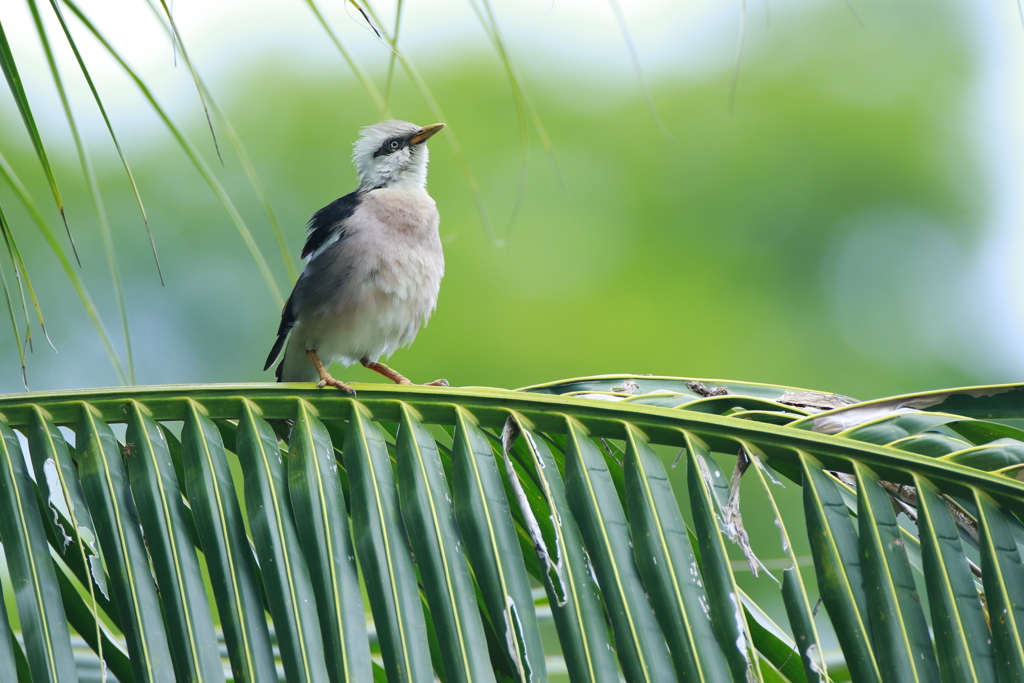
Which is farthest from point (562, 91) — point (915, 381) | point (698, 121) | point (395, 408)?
point (395, 408)

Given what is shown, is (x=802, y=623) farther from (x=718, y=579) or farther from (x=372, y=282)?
(x=372, y=282)

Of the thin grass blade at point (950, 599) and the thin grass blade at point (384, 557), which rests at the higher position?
the thin grass blade at point (384, 557)

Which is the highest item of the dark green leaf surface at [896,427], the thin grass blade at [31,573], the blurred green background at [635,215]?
Answer: the blurred green background at [635,215]

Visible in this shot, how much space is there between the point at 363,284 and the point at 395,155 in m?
1.27

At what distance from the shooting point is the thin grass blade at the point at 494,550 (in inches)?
59.4

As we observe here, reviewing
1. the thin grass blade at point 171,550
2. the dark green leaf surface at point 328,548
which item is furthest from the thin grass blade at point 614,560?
the thin grass blade at point 171,550

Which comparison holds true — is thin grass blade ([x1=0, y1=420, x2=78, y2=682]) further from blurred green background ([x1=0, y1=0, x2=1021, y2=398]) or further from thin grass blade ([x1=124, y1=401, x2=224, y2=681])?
blurred green background ([x1=0, y1=0, x2=1021, y2=398])

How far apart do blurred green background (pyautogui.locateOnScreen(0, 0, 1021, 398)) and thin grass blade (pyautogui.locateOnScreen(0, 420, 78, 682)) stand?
1174 cm

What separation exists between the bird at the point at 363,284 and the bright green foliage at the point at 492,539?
5.07 ft

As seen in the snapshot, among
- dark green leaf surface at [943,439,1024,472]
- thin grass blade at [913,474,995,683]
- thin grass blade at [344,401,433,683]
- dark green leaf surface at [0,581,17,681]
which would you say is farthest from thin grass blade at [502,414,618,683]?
dark green leaf surface at [0,581,17,681]

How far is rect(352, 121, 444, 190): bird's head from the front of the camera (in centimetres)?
443

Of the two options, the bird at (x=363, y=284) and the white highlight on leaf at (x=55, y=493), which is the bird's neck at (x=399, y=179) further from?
the white highlight on leaf at (x=55, y=493)

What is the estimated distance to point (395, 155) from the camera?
4.50 m

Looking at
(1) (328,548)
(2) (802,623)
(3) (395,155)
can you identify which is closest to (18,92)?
(1) (328,548)
